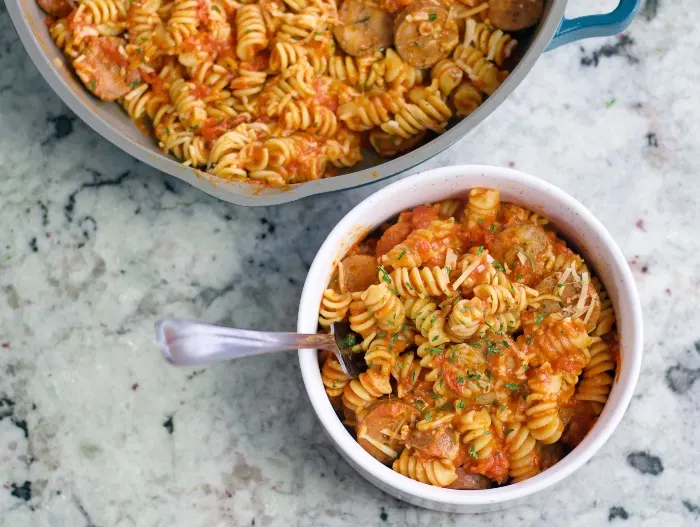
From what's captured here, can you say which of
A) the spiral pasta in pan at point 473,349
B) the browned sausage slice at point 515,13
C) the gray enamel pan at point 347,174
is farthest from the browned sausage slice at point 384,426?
the browned sausage slice at point 515,13

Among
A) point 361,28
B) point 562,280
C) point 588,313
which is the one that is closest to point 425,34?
point 361,28

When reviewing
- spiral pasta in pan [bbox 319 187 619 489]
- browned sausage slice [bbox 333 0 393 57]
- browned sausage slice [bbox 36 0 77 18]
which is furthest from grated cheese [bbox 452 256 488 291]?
browned sausage slice [bbox 36 0 77 18]

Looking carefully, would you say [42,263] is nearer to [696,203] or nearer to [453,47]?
[453,47]

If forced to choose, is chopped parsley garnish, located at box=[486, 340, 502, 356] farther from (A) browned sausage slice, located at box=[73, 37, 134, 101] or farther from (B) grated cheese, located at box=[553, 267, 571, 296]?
(A) browned sausage slice, located at box=[73, 37, 134, 101]

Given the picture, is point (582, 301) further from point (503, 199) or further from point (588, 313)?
point (503, 199)

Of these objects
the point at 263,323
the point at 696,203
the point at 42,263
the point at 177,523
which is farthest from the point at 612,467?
the point at 42,263
